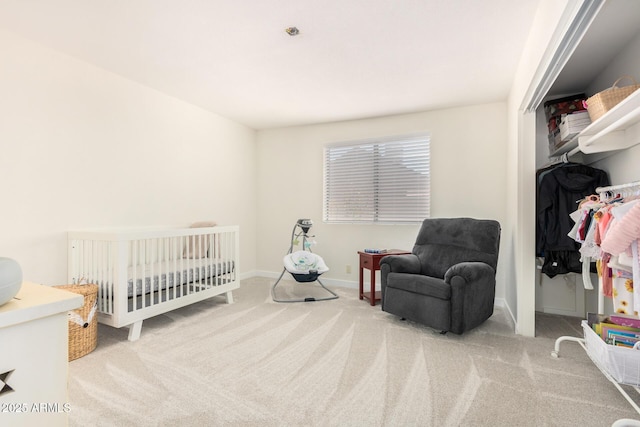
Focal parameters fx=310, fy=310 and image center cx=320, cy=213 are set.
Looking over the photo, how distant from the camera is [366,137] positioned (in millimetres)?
4184

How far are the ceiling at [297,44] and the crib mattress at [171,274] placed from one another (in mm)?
1771

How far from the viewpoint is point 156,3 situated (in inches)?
76.2

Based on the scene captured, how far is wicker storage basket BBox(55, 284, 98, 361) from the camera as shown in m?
2.13

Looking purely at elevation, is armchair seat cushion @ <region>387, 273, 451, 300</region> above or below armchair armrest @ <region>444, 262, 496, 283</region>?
below

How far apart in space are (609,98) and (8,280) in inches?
109

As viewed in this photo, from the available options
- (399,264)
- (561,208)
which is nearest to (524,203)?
(561,208)

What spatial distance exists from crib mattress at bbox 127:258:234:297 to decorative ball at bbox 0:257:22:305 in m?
1.97

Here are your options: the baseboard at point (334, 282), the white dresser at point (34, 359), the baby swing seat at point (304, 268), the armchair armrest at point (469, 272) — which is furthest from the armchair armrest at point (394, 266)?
the white dresser at point (34, 359)

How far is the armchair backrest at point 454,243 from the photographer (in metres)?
2.87

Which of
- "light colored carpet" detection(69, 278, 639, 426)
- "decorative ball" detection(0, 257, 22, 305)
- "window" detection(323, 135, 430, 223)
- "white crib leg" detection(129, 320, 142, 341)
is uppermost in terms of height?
"window" detection(323, 135, 430, 223)

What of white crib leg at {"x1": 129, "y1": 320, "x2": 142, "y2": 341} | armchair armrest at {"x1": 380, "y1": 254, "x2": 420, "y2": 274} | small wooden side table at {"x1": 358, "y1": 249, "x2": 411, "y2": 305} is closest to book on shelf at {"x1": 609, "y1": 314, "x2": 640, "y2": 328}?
armchair armrest at {"x1": 380, "y1": 254, "x2": 420, "y2": 274}

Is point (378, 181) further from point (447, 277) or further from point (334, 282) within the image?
point (447, 277)

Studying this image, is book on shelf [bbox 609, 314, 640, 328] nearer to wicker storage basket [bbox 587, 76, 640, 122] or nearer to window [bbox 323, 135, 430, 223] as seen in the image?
wicker storage basket [bbox 587, 76, 640, 122]

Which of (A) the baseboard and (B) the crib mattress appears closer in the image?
(B) the crib mattress
